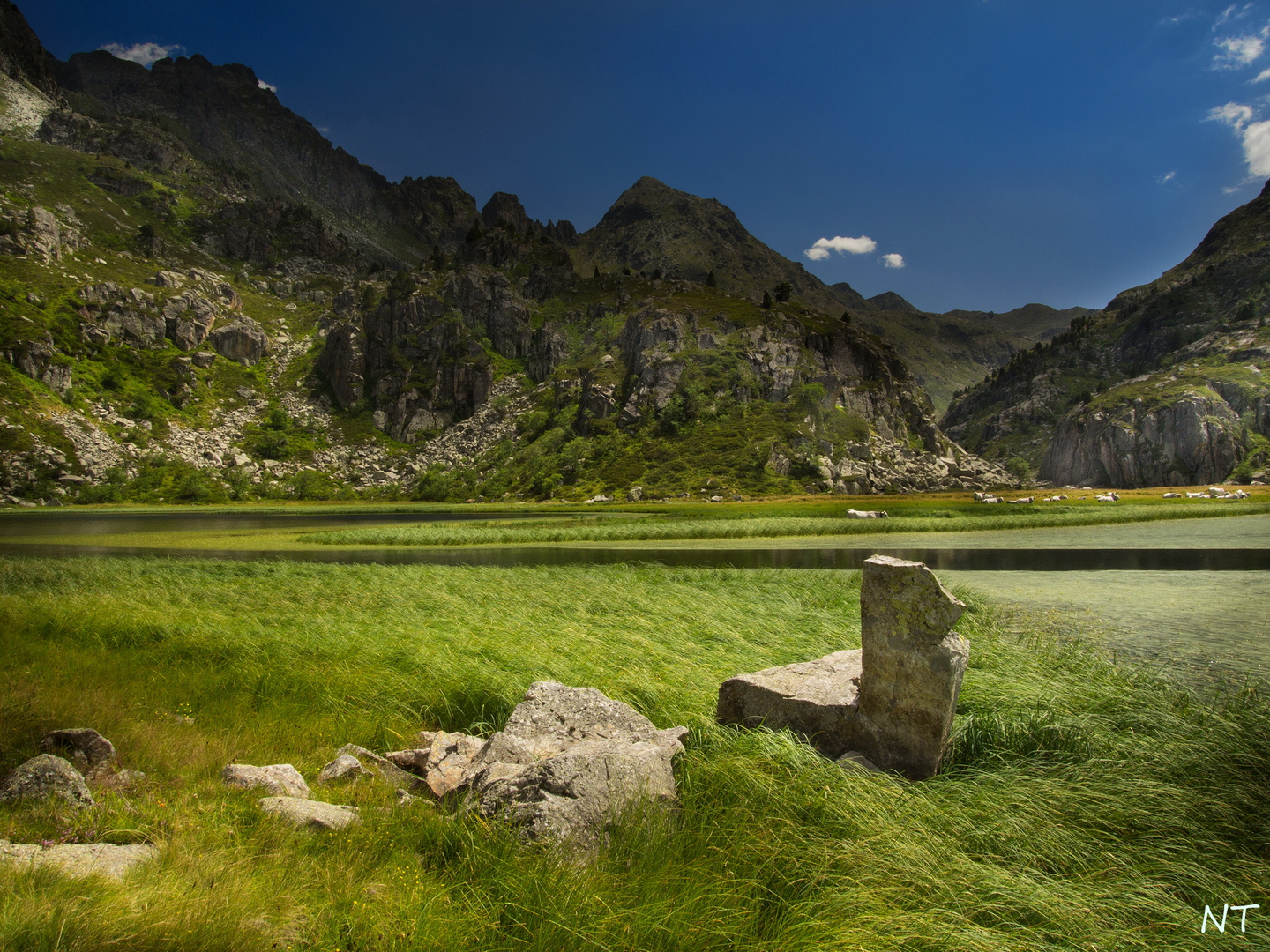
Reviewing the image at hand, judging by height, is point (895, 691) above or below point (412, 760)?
above

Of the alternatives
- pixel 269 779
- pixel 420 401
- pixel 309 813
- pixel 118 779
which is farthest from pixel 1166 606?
pixel 420 401

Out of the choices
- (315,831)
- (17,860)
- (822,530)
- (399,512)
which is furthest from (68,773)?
(399,512)

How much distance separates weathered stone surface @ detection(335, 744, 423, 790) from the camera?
22.4 ft

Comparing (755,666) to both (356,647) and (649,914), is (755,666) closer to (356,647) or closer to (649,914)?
(649,914)

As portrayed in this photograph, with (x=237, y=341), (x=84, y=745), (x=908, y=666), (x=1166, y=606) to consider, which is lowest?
(x=1166, y=606)

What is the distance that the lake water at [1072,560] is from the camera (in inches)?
591

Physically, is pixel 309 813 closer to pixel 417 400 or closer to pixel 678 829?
pixel 678 829

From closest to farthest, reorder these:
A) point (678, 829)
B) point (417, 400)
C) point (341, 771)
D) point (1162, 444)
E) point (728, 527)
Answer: point (678, 829), point (341, 771), point (728, 527), point (1162, 444), point (417, 400)

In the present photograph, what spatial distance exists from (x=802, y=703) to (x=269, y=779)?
6205mm

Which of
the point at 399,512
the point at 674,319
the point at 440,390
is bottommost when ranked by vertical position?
the point at 399,512

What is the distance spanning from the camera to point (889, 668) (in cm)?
626

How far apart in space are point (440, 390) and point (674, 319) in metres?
85.0

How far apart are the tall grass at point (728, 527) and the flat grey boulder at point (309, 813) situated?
4380cm

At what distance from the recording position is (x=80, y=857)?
421 centimetres
